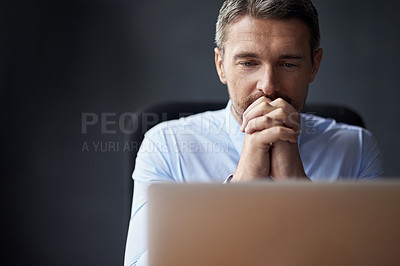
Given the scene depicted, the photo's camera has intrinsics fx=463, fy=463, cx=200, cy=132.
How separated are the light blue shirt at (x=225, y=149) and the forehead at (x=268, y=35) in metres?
0.25

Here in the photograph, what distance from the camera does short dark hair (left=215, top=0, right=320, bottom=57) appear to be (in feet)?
4.66

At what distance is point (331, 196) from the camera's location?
0.66 m

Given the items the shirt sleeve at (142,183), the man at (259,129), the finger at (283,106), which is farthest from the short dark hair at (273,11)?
the shirt sleeve at (142,183)

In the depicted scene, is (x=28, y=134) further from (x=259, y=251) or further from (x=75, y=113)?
(x=259, y=251)

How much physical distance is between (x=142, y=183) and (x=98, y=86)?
1.19 metres

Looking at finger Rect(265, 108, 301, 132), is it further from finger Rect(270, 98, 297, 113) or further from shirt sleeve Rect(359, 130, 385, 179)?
shirt sleeve Rect(359, 130, 385, 179)

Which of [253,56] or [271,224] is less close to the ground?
[253,56]

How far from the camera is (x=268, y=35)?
142 cm

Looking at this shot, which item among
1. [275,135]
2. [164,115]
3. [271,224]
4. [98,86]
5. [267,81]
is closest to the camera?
[271,224]

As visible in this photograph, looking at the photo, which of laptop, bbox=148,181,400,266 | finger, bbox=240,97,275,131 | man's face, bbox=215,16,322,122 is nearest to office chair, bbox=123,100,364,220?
man's face, bbox=215,16,322,122

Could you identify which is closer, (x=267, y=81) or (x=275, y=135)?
(x=275, y=135)

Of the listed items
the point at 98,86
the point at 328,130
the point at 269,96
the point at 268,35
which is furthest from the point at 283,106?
the point at 98,86

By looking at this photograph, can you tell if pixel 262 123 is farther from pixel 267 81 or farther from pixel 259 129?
pixel 267 81

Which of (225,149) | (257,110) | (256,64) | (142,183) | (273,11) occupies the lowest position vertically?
(142,183)
